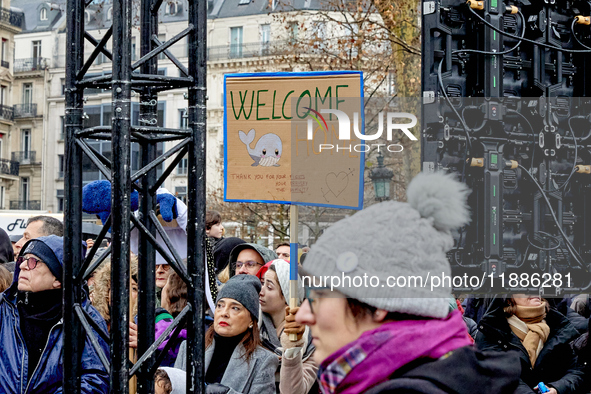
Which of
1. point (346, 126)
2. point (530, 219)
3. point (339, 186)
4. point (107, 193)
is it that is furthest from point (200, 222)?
point (530, 219)

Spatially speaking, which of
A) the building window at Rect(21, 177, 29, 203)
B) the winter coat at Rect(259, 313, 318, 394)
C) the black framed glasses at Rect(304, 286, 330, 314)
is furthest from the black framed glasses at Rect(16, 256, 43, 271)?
the building window at Rect(21, 177, 29, 203)

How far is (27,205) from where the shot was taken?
51.8 m

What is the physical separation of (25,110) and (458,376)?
2138 inches

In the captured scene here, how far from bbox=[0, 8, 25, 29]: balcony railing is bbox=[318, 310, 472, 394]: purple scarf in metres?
52.1

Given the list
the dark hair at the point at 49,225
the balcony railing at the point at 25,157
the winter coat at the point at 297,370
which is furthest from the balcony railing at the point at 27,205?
the winter coat at the point at 297,370

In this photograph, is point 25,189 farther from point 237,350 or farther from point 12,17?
point 237,350

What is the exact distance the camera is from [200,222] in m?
4.38

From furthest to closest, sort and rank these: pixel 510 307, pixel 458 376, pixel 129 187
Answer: pixel 510 307, pixel 129 187, pixel 458 376

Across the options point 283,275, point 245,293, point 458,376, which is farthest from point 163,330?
point 458,376

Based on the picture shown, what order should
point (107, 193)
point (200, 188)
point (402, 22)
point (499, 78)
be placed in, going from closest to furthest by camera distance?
point (200, 188) → point (107, 193) → point (499, 78) → point (402, 22)

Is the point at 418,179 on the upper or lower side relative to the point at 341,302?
upper

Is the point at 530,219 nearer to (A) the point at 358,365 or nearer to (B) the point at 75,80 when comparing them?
(B) the point at 75,80

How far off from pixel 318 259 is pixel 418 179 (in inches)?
11.9

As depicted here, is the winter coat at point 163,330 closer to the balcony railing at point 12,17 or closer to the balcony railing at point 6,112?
the balcony railing at point 12,17
